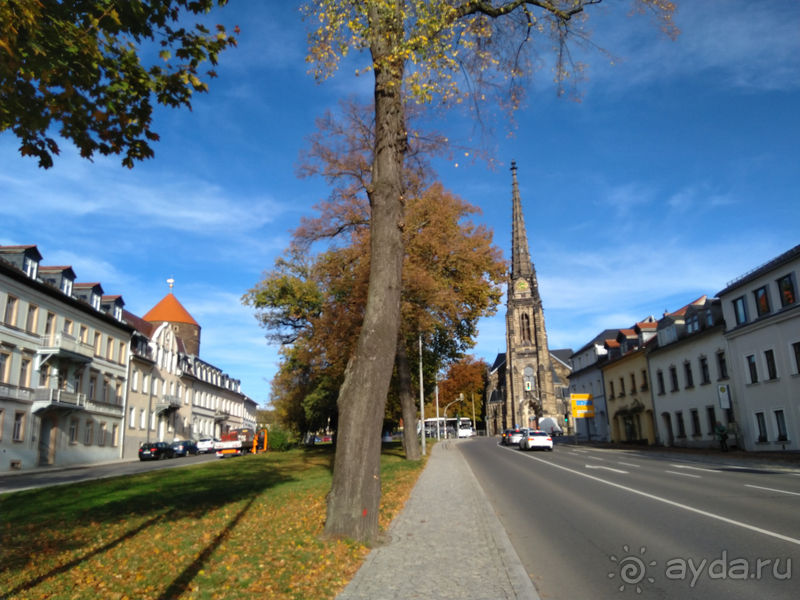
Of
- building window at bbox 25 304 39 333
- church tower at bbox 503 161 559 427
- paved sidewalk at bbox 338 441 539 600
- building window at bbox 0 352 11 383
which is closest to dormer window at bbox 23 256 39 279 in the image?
building window at bbox 25 304 39 333

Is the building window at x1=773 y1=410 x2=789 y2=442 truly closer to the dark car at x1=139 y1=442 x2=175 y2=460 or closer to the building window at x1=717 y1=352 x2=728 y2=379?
the building window at x1=717 y1=352 x2=728 y2=379

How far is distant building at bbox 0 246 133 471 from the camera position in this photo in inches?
1162

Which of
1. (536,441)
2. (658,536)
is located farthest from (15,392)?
(658,536)

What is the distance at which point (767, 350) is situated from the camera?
28828 millimetres

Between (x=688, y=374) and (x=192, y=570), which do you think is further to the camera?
(x=688, y=374)

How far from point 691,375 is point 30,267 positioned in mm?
39552

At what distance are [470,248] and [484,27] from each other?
53.2ft

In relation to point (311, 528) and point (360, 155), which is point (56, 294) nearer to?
point (360, 155)

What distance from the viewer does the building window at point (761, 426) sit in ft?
94.9

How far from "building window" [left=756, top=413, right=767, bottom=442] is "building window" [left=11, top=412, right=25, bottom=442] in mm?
37970

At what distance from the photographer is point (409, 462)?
25250 mm

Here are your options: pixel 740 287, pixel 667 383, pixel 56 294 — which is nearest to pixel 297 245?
pixel 56 294

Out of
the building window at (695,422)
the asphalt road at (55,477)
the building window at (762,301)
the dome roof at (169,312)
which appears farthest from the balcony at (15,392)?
the dome roof at (169,312)

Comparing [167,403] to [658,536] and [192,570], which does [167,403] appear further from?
[658,536]
